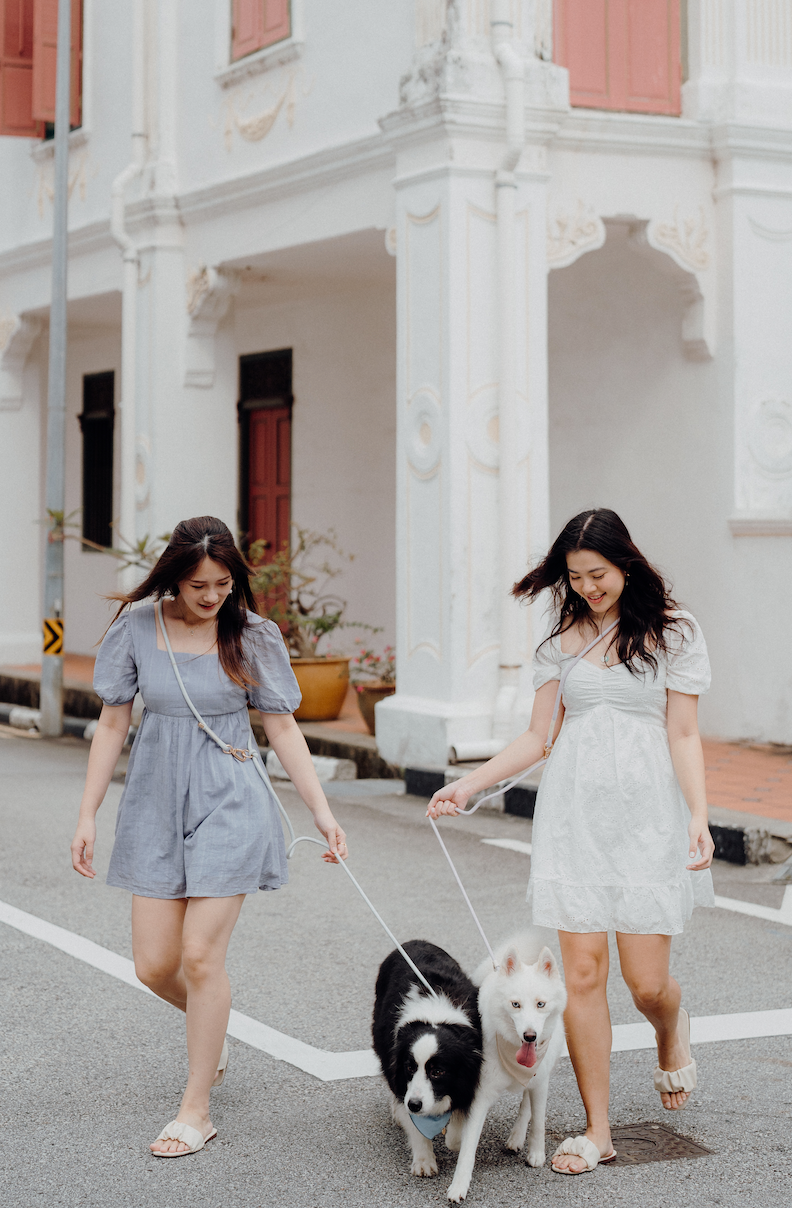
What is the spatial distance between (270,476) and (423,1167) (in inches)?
480

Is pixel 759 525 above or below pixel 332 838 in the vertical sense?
above

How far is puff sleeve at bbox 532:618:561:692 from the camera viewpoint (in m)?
4.10

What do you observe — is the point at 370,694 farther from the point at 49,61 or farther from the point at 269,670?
the point at 49,61

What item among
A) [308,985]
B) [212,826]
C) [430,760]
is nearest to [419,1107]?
[212,826]

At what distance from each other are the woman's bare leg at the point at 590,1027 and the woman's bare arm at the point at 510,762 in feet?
1.49

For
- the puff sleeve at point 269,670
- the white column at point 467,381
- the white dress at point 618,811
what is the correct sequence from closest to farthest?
1. the white dress at point 618,811
2. the puff sleeve at point 269,670
3. the white column at point 467,381

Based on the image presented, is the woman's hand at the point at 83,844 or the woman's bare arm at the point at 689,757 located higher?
the woman's bare arm at the point at 689,757

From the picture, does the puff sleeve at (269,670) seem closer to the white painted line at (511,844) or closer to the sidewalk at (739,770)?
A: the white painted line at (511,844)

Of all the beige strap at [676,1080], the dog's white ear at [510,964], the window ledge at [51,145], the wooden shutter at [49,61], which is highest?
the wooden shutter at [49,61]

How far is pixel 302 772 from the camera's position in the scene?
4105 millimetres

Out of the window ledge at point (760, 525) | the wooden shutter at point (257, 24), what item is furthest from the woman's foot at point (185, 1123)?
the wooden shutter at point (257, 24)

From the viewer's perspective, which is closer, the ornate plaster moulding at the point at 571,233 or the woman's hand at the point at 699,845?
the woman's hand at the point at 699,845

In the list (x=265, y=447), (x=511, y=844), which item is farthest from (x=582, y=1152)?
(x=265, y=447)

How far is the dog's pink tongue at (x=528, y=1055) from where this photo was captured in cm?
359
